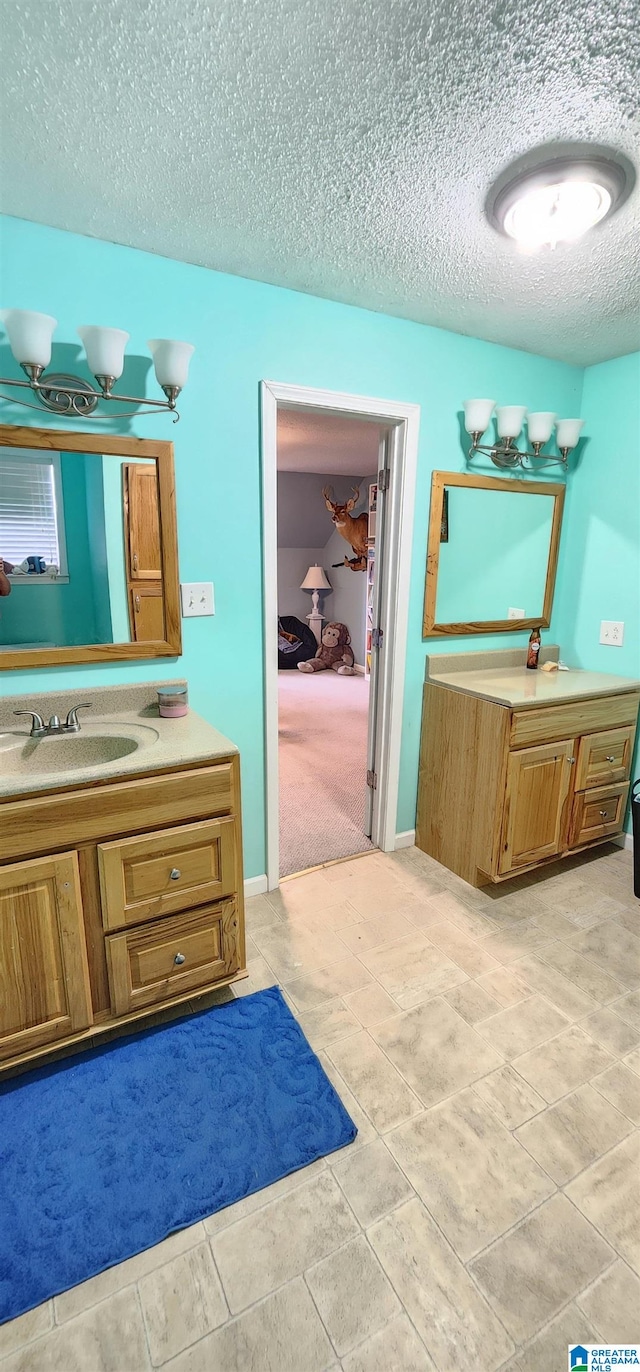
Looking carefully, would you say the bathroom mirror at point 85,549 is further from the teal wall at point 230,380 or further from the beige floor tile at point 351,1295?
the beige floor tile at point 351,1295

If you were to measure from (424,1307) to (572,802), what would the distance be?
5.70 ft

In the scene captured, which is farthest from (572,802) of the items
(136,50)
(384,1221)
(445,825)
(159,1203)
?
(136,50)

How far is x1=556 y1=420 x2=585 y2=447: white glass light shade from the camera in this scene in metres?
2.50

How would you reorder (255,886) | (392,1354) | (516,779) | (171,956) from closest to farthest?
(392,1354), (171,956), (516,779), (255,886)

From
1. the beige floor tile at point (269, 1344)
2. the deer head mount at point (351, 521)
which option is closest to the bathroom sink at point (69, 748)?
the beige floor tile at point (269, 1344)

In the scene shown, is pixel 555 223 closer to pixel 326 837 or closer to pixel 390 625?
pixel 390 625

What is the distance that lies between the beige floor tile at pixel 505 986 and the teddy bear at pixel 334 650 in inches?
203

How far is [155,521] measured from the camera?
5.95 ft

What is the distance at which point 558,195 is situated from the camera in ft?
4.50

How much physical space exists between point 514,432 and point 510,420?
5 cm

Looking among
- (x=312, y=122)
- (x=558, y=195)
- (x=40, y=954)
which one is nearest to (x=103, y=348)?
(x=312, y=122)

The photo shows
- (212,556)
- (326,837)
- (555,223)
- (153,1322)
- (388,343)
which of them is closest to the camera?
(153,1322)

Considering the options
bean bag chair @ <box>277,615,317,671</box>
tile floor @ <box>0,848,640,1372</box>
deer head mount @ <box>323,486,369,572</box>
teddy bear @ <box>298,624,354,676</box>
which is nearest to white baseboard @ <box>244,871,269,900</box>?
tile floor @ <box>0,848,640,1372</box>

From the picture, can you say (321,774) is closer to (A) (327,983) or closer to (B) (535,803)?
(B) (535,803)
